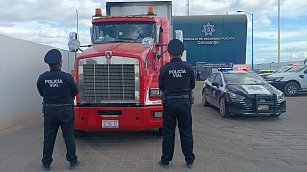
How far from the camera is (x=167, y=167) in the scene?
5918mm

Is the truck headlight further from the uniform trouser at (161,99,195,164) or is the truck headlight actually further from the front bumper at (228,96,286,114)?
the front bumper at (228,96,286,114)

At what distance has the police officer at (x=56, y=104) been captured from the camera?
582 cm

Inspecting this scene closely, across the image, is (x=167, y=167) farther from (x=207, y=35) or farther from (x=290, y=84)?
(x=207, y=35)

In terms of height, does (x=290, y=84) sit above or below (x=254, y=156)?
above

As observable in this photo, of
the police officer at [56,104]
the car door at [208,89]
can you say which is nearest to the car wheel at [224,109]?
the car door at [208,89]

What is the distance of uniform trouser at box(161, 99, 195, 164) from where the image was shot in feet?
19.3

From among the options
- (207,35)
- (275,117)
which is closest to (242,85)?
(275,117)

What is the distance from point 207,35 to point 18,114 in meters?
21.1

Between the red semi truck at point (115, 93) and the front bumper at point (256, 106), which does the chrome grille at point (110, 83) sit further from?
the front bumper at point (256, 106)

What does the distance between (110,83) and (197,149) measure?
2.30m

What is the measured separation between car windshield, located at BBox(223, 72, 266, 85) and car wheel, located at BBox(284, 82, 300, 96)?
626cm

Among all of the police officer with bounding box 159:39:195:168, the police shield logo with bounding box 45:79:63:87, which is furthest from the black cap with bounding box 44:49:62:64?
the police officer with bounding box 159:39:195:168

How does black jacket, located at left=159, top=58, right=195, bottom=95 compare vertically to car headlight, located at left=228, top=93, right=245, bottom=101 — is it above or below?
above

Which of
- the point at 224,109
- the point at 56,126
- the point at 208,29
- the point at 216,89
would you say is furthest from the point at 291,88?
the point at 56,126
